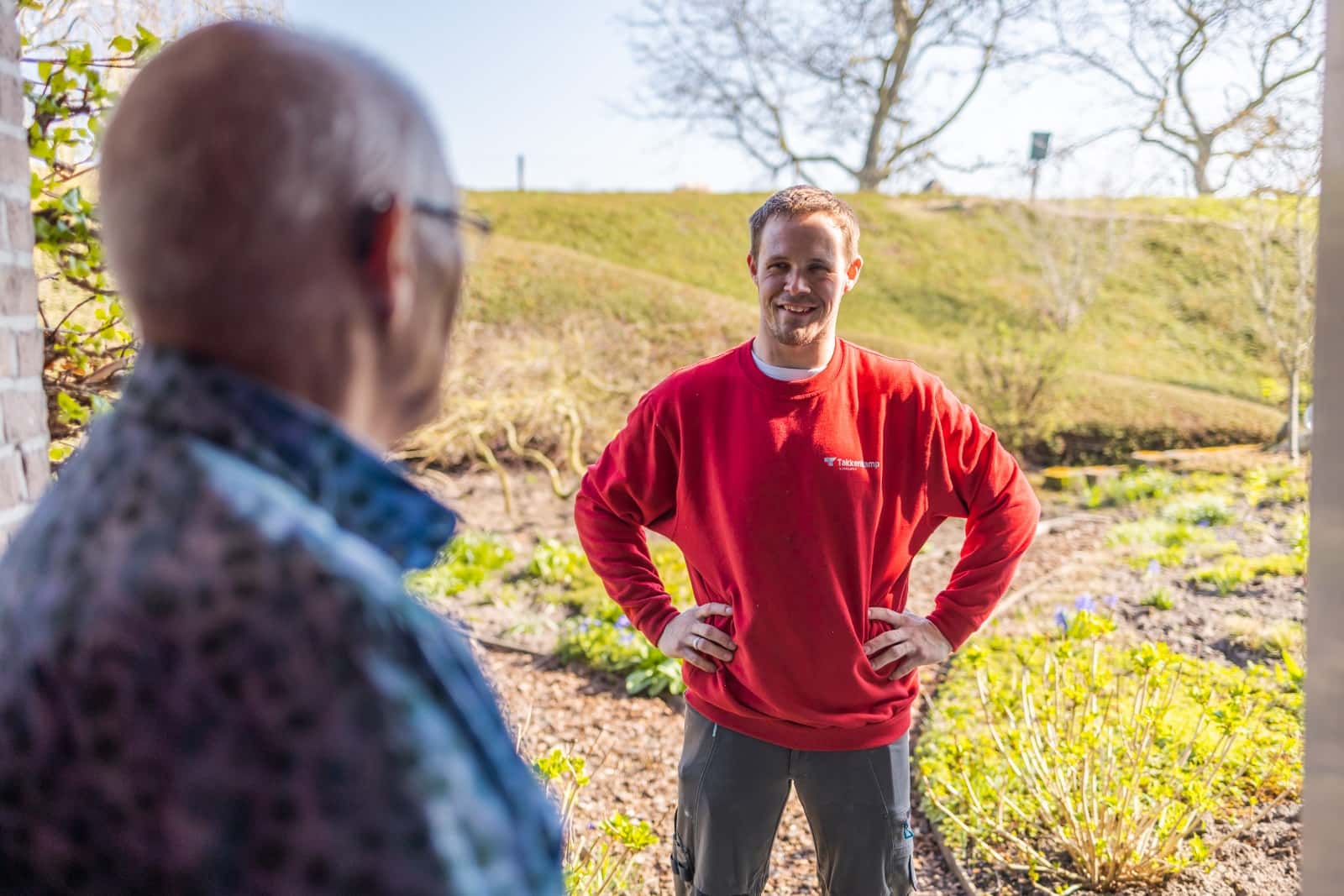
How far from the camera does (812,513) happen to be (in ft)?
6.70

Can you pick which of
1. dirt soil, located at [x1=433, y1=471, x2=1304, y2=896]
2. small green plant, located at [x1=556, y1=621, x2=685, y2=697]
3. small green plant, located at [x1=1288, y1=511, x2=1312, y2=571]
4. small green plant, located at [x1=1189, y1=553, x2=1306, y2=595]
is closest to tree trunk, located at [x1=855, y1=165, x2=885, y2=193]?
dirt soil, located at [x1=433, y1=471, x2=1304, y2=896]

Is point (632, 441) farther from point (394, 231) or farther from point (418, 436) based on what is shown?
point (418, 436)

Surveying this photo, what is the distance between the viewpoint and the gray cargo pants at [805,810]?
207 cm

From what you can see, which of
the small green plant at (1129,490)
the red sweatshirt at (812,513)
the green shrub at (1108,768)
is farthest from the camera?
the small green plant at (1129,490)

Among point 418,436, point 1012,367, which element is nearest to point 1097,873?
point 418,436

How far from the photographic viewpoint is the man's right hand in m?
2.10

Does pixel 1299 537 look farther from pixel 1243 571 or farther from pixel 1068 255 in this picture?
pixel 1068 255

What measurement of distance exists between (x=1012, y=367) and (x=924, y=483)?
25.3 feet

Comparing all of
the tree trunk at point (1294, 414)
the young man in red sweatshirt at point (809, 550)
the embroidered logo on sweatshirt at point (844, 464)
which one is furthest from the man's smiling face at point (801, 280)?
the tree trunk at point (1294, 414)

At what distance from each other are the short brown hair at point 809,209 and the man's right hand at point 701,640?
81 cm

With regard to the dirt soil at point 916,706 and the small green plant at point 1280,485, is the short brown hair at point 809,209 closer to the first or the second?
the dirt soil at point 916,706

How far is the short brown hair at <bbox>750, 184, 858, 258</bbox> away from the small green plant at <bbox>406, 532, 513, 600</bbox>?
12.9 ft

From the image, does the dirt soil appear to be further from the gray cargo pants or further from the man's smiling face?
the man's smiling face

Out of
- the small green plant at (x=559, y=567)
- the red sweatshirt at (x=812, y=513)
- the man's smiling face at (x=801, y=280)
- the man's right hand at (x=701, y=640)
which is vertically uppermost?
the man's smiling face at (x=801, y=280)
